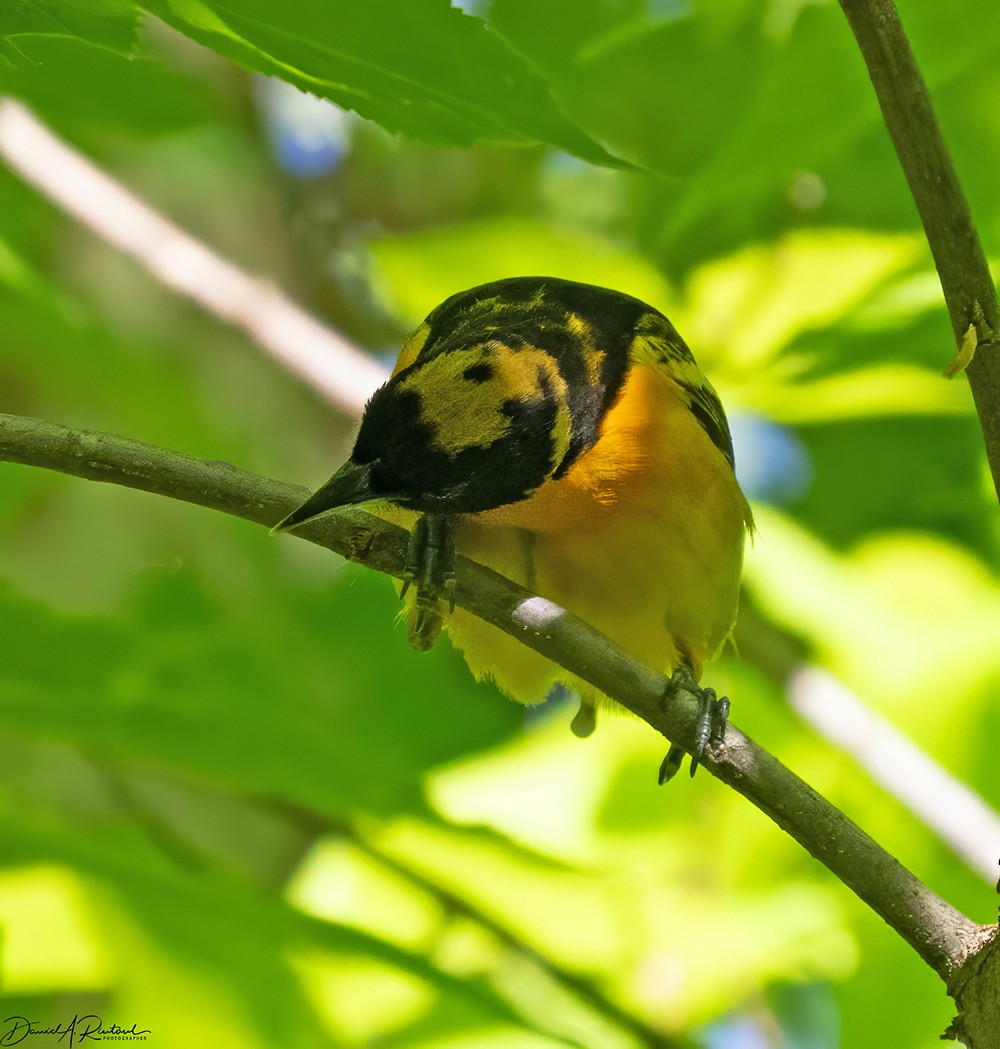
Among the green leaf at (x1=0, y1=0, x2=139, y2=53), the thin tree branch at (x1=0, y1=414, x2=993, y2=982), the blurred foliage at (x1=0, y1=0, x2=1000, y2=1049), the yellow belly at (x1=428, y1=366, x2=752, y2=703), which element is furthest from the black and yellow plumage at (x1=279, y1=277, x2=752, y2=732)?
the green leaf at (x1=0, y1=0, x2=139, y2=53)

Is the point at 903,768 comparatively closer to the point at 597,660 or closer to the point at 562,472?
the point at 562,472

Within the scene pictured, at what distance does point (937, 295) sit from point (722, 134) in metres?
1.13

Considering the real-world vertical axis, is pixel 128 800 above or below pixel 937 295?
above

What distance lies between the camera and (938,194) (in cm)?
203

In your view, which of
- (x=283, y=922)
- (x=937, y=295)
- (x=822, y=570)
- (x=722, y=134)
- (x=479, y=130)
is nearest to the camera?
(x=479, y=130)

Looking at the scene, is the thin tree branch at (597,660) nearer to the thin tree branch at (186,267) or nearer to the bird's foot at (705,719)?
the bird's foot at (705,719)

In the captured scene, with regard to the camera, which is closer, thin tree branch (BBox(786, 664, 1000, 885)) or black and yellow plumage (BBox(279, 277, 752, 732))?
black and yellow plumage (BBox(279, 277, 752, 732))

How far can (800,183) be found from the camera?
5.15 m

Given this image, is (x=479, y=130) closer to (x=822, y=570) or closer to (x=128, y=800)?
(x=822, y=570)

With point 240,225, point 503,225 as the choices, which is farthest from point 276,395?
point 503,225

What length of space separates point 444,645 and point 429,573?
3009 millimetres

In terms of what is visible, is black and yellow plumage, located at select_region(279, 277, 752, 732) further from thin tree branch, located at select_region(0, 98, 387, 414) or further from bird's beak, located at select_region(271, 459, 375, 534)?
thin tree branch, located at select_region(0, 98, 387, 414)

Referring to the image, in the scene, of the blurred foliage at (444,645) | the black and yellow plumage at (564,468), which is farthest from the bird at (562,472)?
the blurred foliage at (444,645)

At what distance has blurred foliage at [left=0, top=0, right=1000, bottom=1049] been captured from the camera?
2.60 m
